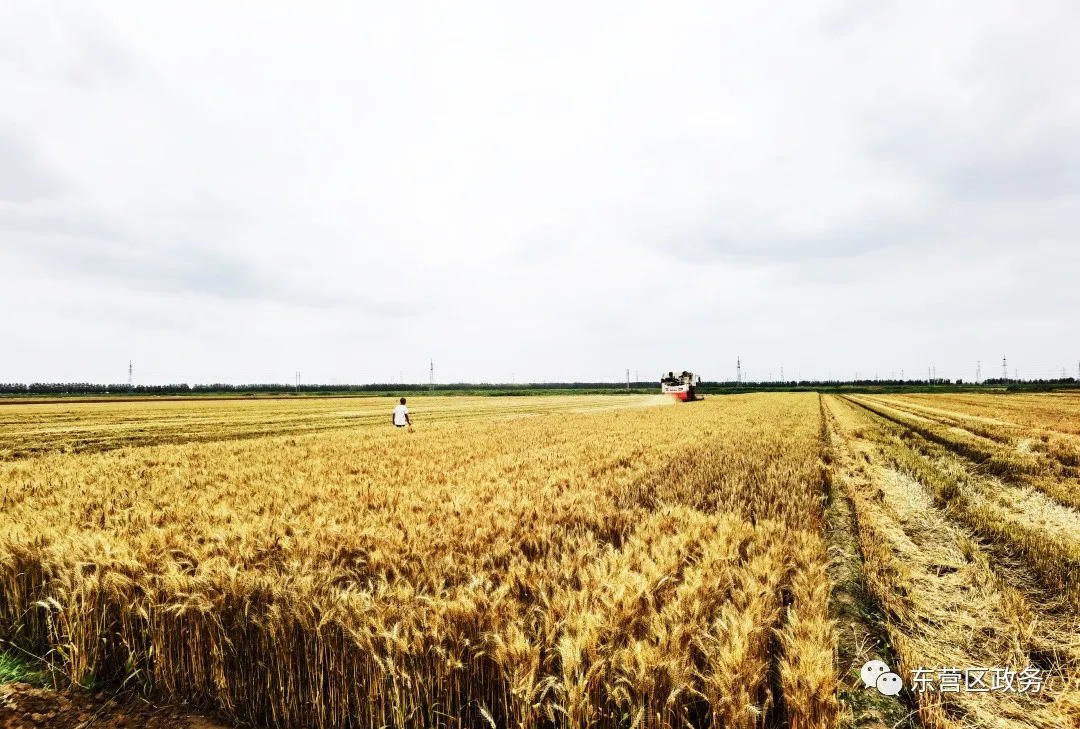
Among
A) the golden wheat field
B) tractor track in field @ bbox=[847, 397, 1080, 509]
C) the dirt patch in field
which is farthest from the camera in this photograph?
tractor track in field @ bbox=[847, 397, 1080, 509]

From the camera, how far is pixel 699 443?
1497 centimetres

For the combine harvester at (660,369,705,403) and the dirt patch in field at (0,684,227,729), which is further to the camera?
the combine harvester at (660,369,705,403)

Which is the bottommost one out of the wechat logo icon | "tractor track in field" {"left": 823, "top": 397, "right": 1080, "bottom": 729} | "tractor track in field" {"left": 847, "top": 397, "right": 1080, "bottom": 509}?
"tractor track in field" {"left": 847, "top": 397, "right": 1080, "bottom": 509}

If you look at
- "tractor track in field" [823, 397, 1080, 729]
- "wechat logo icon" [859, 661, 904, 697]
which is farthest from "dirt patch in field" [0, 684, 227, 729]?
"tractor track in field" [823, 397, 1080, 729]

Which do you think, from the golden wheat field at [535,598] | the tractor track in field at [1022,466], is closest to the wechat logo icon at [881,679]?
the golden wheat field at [535,598]

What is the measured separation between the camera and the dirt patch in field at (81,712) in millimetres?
3662

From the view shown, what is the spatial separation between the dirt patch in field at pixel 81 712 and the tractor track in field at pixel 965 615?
598cm

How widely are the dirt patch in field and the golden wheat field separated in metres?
0.17

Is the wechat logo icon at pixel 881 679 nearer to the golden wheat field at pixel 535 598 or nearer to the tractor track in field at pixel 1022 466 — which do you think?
the golden wheat field at pixel 535 598

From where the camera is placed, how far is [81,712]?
383 cm

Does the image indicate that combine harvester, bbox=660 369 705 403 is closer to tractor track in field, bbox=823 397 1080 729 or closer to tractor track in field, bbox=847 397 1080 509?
tractor track in field, bbox=847 397 1080 509

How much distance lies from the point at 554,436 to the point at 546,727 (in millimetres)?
14441

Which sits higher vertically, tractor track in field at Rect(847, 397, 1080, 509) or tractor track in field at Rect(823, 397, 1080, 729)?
tractor track in field at Rect(823, 397, 1080, 729)

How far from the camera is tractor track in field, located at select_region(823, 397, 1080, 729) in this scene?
11.5 feet
